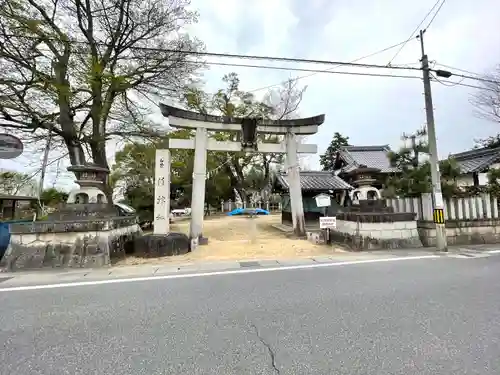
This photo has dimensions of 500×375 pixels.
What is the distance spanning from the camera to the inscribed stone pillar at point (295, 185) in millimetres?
11953

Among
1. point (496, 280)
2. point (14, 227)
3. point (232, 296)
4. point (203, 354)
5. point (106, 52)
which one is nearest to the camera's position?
point (203, 354)

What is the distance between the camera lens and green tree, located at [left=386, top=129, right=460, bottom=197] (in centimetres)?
1002

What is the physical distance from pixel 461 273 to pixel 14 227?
35.5 feet

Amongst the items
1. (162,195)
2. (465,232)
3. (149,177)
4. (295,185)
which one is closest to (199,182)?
(162,195)

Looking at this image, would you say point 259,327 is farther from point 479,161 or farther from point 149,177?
point 479,161

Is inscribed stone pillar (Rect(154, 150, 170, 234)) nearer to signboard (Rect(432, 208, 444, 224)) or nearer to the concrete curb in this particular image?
the concrete curb

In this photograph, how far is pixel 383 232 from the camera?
9.23 metres

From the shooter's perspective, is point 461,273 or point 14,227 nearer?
point 461,273

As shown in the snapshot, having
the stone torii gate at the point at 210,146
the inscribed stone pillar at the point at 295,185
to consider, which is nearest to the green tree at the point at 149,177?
the stone torii gate at the point at 210,146

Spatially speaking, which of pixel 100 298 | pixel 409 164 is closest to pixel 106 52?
pixel 100 298

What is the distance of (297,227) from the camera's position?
11.9m

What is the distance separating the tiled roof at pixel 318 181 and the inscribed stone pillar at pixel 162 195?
1089 centimetres

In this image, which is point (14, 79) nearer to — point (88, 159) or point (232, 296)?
point (88, 159)

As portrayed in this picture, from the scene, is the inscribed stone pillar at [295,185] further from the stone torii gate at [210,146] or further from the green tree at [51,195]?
the green tree at [51,195]
